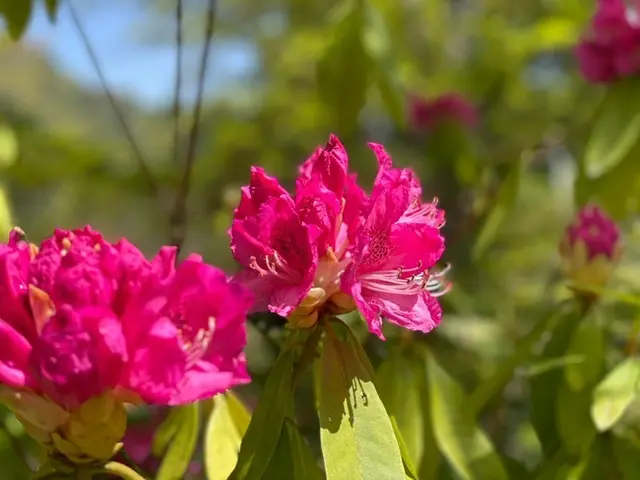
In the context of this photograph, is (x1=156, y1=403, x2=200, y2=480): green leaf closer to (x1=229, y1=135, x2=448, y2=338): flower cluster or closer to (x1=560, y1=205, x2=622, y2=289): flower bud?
(x1=229, y1=135, x2=448, y2=338): flower cluster

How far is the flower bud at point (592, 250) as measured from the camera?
3.46 feet

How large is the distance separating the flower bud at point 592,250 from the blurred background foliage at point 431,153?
53mm

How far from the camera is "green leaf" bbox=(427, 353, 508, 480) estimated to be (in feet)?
2.94

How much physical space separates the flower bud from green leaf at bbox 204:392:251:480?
49 cm

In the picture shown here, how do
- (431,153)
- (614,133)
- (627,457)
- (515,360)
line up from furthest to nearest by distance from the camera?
(431,153), (614,133), (515,360), (627,457)

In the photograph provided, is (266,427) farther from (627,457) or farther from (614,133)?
(614,133)

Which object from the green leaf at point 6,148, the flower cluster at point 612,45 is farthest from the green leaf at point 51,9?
the flower cluster at point 612,45

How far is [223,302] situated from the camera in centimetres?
57

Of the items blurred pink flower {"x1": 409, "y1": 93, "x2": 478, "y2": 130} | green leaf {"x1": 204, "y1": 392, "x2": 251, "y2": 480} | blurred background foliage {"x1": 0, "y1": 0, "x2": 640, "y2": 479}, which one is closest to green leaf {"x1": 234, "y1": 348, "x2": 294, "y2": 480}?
green leaf {"x1": 204, "y1": 392, "x2": 251, "y2": 480}

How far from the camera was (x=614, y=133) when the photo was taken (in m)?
1.21

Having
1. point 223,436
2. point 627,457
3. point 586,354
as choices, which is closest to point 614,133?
point 586,354

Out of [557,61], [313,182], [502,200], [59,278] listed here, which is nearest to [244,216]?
[313,182]

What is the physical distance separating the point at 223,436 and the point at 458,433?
0.28m

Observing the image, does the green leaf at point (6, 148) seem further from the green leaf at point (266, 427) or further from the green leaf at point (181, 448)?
the green leaf at point (266, 427)
